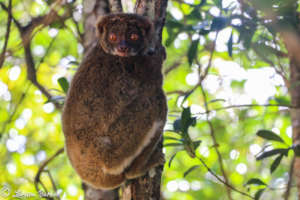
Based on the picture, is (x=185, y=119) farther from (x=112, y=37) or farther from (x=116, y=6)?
(x=116, y=6)

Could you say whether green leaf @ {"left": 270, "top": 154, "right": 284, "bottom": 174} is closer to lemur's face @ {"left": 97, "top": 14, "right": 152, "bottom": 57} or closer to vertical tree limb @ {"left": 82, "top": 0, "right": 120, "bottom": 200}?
lemur's face @ {"left": 97, "top": 14, "right": 152, "bottom": 57}

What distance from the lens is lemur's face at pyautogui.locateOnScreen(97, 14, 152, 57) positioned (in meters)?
3.24

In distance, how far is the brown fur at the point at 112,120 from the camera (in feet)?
9.88

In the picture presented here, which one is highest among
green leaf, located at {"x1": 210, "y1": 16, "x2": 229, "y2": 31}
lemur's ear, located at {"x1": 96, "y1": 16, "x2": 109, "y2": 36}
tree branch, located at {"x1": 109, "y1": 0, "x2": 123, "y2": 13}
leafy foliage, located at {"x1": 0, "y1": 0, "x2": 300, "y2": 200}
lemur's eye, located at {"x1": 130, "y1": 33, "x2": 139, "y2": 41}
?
tree branch, located at {"x1": 109, "y1": 0, "x2": 123, "y2": 13}

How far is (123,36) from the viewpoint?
3332 millimetres

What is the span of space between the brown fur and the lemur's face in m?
0.01

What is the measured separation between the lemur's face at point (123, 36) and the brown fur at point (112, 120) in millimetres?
12

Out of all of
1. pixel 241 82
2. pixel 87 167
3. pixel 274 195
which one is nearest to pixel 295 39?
pixel 87 167

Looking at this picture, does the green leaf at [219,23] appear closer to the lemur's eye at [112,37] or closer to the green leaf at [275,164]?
the lemur's eye at [112,37]

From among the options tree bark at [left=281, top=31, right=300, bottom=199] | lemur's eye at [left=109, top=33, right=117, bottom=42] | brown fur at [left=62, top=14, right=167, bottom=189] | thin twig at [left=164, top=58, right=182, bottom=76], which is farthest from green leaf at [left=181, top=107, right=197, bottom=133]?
thin twig at [left=164, top=58, right=182, bottom=76]

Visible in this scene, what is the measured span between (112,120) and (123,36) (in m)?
0.81

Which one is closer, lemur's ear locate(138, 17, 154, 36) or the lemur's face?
lemur's ear locate(138, 17, 154, 36)

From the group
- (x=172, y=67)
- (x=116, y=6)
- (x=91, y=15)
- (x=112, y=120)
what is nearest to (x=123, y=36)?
(x=116, y=6)

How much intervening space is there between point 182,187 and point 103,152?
328 cm
